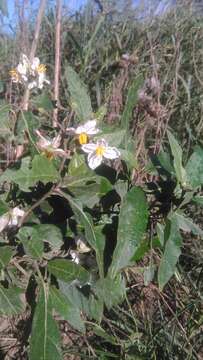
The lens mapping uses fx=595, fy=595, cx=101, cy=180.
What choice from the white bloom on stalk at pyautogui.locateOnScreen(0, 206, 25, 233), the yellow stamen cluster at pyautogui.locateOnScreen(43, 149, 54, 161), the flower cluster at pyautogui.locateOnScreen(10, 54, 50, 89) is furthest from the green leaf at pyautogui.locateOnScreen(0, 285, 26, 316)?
the flower cluster at pyautogui.locateOnScreen(10, 54, 50, 89)

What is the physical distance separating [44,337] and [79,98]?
367mm

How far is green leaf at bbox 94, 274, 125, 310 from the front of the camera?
97 cm

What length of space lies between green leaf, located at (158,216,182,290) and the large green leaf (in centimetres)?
19

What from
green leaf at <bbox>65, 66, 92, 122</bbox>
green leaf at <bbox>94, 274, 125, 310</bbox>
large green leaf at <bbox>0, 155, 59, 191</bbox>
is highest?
green leaf at <bbox>65, 66, 92, 122</bbox>

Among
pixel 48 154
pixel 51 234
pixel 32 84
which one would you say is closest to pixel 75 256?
pixel 51 234

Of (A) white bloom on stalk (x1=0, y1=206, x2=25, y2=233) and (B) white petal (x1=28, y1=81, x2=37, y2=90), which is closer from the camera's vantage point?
(A) white bloom on stalk (x1=0, y1=206, x2=25, y2=233)

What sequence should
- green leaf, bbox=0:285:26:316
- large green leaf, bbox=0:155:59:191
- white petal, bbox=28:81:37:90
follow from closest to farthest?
large green leaf, bbox=0:155:59:191 < green leaf, bbox=0:285:26:316 < white petal, bbox=28:81:37:90

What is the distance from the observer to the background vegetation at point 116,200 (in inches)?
34.6

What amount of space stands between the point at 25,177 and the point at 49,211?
10 cm

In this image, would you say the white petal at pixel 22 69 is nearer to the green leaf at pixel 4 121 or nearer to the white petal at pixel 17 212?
the green leaf at pixel 4 121

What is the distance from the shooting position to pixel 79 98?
94 cm

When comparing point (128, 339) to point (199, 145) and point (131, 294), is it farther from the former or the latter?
point (199, 145)

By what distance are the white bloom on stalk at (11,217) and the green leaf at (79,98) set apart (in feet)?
0.56

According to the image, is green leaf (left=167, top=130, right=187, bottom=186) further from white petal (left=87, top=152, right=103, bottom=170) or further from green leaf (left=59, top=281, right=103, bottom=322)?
green leaf (left=59, top=281, right=103, bottom=322)
